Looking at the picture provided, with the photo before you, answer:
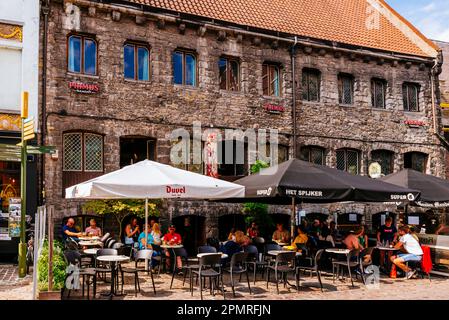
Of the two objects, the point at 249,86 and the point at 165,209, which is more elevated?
the point at 249,86

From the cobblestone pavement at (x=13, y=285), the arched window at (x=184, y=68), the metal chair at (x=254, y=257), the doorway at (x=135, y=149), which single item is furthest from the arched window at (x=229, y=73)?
the cobblestone pavement at (x=13, y=285)

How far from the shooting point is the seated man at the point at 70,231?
45.8ft

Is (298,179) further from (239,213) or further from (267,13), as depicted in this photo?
(267,13)

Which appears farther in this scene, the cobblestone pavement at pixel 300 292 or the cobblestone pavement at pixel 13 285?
the cobblestone pavement at pixel 300 292

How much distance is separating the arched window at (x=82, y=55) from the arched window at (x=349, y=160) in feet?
32.9

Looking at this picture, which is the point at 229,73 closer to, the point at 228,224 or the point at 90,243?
the point at 228,224

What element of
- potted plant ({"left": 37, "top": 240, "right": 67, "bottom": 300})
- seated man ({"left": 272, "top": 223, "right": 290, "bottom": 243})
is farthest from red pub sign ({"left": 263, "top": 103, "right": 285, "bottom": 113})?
potted plant ({"left": 37, "top": 240, "right": 67, "bottom": 300})

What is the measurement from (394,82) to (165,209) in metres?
11.3

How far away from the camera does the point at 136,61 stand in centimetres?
1683

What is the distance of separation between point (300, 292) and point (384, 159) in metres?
12.4

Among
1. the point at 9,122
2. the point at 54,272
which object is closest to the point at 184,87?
the point at 9,122

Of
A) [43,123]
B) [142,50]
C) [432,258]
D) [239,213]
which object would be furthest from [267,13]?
[432,258]

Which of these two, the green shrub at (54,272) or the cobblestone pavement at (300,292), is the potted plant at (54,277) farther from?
the cobblestone pavement at (300,292)
